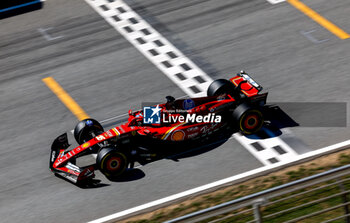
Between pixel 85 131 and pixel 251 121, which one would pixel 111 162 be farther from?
pixel 251 121

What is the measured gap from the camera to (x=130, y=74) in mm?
18734

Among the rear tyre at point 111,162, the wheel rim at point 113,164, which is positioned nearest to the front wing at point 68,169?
the rear tyre at point 111,162

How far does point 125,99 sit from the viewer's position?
17.6m

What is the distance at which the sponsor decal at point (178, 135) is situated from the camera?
1473 centimetres

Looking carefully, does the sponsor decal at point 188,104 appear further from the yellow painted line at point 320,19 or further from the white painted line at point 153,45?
the yellow painted line at point 320,19

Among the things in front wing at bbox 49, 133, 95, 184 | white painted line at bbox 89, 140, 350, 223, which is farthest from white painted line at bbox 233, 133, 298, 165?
front wing at bbox 49, 133, 95, 184

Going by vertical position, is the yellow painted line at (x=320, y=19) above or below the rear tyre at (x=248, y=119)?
above

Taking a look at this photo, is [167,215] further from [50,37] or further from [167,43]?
[50,37]

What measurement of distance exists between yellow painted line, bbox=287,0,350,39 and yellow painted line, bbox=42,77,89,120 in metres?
8.90

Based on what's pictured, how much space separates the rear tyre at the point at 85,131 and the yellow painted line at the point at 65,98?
5.90ft

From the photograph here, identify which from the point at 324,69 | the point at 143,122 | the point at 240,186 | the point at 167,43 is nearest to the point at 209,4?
the point at 167,43

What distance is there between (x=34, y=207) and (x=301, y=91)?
838 centimetres

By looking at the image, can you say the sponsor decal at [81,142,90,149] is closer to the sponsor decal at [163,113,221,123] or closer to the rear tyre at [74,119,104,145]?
the rear tyre at [74,119,104,145]

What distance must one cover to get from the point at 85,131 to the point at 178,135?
2523 millimetres
